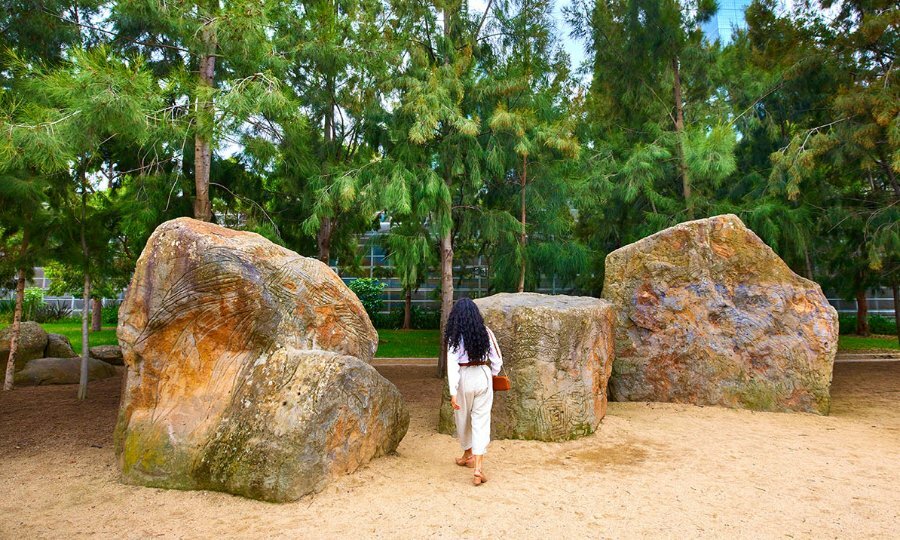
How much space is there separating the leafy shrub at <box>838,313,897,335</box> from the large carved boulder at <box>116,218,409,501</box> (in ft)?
59.5

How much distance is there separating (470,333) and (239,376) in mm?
1789

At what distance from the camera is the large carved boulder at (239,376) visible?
153 inches

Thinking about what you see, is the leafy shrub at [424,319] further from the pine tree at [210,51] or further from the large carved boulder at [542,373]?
the large carved boulder at [542,373]

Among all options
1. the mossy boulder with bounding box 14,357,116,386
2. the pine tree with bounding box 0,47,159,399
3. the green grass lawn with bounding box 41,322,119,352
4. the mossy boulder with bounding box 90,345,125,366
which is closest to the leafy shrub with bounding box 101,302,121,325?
the green grass lawn with bounding box 41,322,119,352

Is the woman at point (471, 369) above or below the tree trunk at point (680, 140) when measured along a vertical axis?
below

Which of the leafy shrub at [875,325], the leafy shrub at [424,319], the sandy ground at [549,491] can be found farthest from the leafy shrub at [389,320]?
the leafy shrub at [875,325]

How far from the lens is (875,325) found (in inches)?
690

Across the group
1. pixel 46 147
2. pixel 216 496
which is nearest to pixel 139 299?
pixel 46 147

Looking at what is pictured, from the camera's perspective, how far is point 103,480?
4.25 metres

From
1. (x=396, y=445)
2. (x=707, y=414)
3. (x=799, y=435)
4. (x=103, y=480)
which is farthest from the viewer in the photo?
(x=707, y=414)

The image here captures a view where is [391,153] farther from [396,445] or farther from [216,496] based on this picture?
[216,496]

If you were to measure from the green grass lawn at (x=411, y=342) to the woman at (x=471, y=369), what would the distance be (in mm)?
8519

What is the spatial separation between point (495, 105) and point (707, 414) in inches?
204

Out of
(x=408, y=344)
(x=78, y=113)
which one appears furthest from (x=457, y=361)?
(x=408, y=344)
